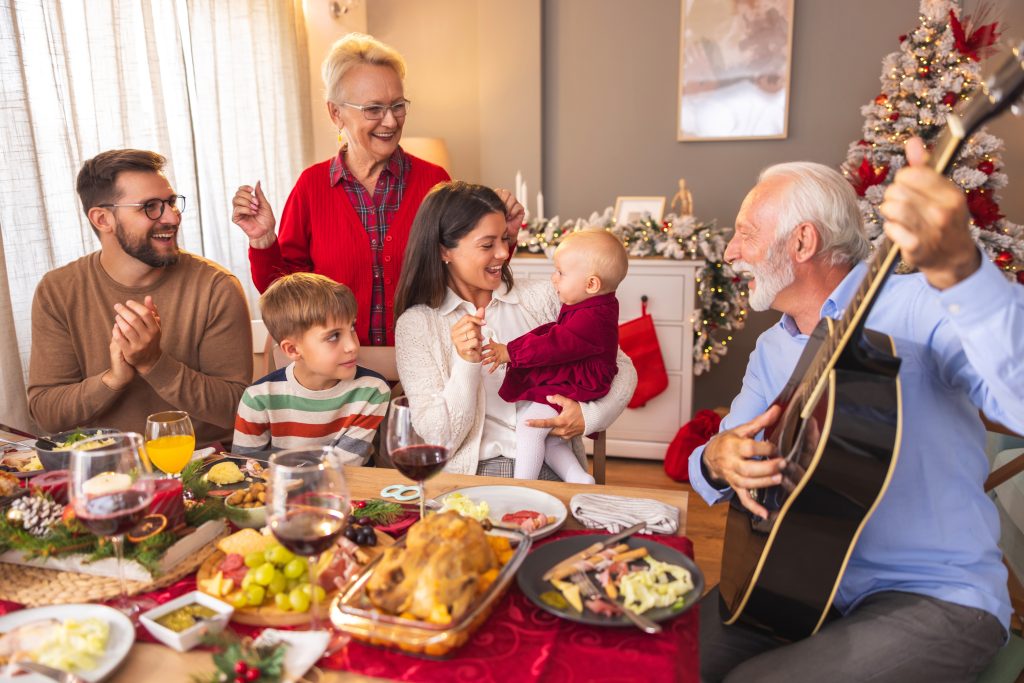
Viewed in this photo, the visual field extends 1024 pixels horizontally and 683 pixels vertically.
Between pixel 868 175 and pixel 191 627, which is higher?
pixel 868 175

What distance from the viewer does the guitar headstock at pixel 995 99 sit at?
33.6 inches

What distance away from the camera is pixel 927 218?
0.98 m

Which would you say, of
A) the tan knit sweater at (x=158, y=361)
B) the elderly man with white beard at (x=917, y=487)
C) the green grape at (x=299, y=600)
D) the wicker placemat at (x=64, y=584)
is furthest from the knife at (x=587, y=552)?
the tan knit sweater at (x=158, y=361)

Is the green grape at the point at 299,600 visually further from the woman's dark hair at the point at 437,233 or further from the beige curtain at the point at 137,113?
the beige curtain at the point at 137,113

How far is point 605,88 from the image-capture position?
4750 mm

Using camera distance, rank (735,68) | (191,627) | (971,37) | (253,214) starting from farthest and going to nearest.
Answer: (735,68), (971,37), (253,214), (191,627)

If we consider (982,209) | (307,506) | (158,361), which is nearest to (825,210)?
(307,506)

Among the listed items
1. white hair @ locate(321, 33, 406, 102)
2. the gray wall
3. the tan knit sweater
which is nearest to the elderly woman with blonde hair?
white hair @ locate(321, 33, 406, 102)

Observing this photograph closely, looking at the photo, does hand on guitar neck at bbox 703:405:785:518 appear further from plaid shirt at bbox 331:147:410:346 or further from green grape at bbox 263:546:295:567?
plaid shirt at bbox 331:147:410:346

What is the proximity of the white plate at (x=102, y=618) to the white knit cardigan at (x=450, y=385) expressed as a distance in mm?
961

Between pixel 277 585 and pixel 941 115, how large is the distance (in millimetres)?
3964

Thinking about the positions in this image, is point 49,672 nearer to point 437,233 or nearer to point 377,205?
point 437,233

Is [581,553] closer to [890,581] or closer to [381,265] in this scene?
[890,581]

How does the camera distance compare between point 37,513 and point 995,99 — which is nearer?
point 995,99
